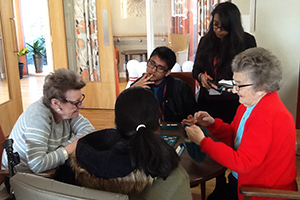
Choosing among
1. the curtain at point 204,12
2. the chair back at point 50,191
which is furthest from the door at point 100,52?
the chair back at point 50,191

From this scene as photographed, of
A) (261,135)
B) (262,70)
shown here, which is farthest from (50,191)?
(262,70)

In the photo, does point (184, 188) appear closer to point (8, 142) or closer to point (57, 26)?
point (8, 142)

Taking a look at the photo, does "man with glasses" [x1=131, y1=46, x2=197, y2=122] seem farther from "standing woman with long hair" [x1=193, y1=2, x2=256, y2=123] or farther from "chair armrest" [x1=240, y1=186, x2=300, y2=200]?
"chair armrest" [x1=240, y1=186, x2=300, y2=200]

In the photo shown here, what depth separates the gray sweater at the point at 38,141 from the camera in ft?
5.14

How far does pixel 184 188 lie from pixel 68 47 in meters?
4.39

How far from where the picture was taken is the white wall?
3.76 metres

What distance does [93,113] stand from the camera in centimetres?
501

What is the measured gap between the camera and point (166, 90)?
2414 mm

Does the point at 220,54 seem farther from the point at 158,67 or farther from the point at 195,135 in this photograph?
the point at 195,135

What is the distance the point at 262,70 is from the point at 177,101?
1.05 meters

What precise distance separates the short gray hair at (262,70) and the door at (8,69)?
323 centimetres

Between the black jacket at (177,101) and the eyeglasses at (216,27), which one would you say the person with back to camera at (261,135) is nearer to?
the black jacket at (177,101)

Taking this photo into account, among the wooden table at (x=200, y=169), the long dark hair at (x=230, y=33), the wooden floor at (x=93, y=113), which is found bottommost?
the wooden floor at (x=93, y=113)

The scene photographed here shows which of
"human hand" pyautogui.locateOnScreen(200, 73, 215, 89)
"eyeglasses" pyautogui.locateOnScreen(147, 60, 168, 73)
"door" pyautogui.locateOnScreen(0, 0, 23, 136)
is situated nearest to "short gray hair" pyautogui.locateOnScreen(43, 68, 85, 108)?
"eyeglasses" pyautogui.locateOnScreen(147, 60, 168, 73)
